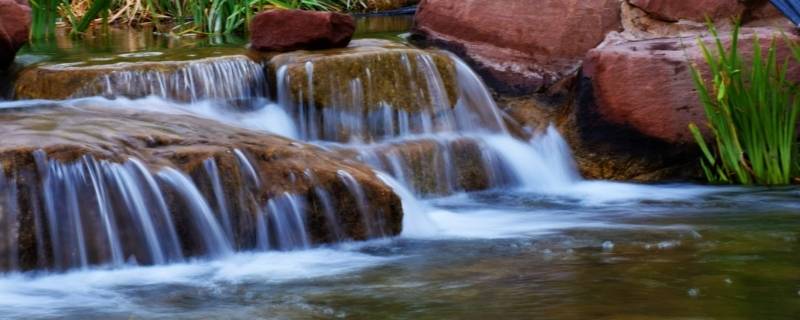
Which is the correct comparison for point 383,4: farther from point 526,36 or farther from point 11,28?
point 11,28

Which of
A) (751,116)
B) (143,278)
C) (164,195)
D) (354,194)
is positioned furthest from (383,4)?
(143,278)

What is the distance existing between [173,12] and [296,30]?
601 centimetres

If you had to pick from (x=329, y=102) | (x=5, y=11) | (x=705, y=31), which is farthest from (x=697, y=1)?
(x=5, y=11)

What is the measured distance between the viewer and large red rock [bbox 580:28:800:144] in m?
6.63

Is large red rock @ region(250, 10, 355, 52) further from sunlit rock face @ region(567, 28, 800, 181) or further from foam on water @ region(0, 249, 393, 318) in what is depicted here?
foam on water @ region(0, 249, 393, 318)

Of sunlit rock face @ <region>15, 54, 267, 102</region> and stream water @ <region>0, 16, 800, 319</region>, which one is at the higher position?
sunlit rock face @ <region>15, 54, 267, 102</region>

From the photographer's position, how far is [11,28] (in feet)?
23.0

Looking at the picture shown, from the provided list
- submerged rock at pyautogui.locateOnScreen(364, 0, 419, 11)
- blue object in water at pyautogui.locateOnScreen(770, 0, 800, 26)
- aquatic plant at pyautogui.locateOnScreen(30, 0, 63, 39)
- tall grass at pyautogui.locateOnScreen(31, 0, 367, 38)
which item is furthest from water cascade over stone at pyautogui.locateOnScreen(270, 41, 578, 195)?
submerged rock at pyautogui.locateOnScreen(364, 0, 419, 11)

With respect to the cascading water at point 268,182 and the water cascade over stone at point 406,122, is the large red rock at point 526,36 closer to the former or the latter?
the cascading water at point 268,182

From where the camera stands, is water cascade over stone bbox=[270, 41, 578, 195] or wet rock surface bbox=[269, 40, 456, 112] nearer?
water cascade over stone bbox=[270, 41, 578, 195]

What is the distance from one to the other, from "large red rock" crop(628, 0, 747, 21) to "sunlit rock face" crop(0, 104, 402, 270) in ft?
10.8

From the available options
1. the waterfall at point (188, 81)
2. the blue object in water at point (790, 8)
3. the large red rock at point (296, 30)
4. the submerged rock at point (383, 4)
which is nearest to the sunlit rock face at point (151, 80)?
the waterfall at point (188, 81)

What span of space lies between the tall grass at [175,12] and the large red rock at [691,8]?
4132 mm

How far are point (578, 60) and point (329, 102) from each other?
1915mm
